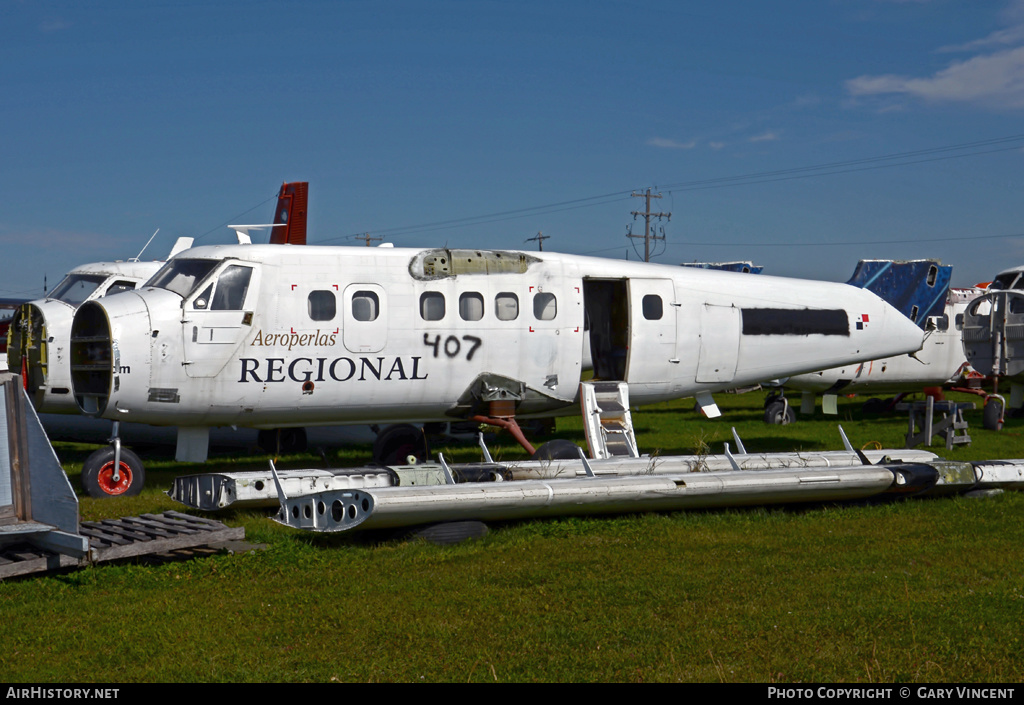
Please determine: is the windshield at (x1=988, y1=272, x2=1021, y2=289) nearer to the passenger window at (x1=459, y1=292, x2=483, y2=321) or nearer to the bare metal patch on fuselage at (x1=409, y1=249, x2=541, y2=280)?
the bare metal patch on fuselage at (x1=409, y1=249, x2=541, y2=280)

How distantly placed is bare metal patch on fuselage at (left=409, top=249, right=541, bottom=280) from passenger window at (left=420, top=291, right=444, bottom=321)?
0.74 ft

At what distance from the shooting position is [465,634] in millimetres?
5938

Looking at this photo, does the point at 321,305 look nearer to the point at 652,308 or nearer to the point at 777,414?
the point at 652,308

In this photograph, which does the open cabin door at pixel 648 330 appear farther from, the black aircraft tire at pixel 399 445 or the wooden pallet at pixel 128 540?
the wooden pallet at pixel 128 540

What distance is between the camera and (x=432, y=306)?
12.0m

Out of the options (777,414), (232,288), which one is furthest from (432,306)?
(777,414)

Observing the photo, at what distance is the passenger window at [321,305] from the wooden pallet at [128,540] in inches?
133

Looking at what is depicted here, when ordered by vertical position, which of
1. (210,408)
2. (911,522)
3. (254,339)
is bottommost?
(911,522)

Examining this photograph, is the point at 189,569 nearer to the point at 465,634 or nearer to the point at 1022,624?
the point at 465,634

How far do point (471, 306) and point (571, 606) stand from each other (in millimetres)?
6226

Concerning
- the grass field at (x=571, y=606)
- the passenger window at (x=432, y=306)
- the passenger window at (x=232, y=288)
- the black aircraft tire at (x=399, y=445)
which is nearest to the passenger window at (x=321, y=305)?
the passenger window at (x=232, y=288)

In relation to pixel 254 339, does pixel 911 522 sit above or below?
below
